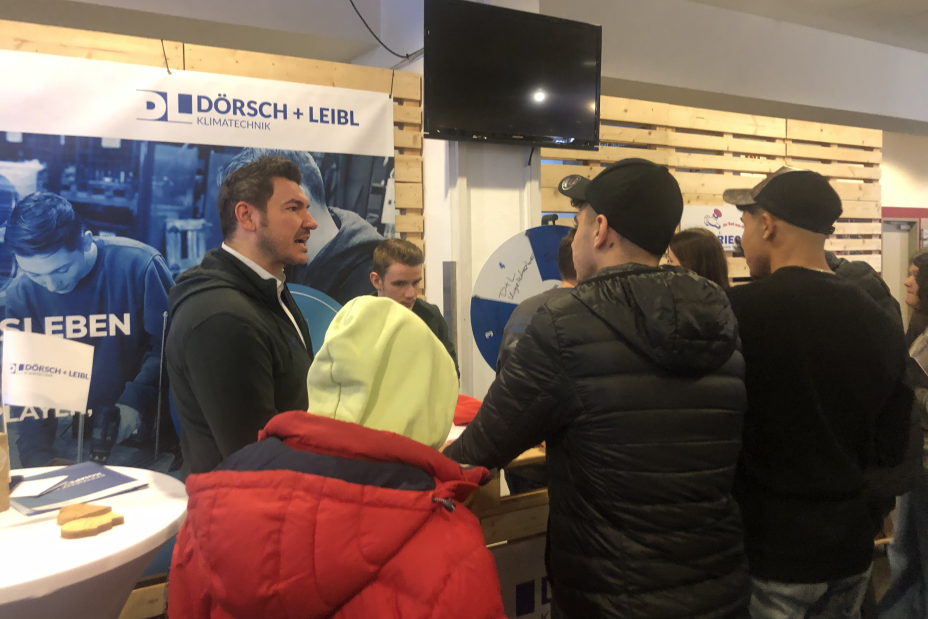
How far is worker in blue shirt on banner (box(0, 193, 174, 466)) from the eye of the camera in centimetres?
262

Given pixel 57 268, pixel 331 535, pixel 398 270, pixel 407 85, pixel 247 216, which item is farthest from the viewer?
pixel 407 85

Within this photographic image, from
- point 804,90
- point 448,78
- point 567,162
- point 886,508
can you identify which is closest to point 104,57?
point 448,78

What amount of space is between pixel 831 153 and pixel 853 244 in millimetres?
969

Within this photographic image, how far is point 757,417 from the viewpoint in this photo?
1485 millimetres

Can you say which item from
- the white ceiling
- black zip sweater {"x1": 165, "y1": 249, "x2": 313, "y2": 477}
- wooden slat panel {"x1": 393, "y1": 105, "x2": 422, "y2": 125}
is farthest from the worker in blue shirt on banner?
the white ceiling

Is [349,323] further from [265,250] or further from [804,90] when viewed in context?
[804,90]

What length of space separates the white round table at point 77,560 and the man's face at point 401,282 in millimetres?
1619

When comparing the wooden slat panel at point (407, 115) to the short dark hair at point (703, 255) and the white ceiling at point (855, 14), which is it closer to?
the short dark hair at point (703, 255)

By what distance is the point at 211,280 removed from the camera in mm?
1630

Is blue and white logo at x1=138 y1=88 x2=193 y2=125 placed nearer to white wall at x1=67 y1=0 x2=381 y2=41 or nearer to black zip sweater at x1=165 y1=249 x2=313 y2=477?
white wall at x1=67 y1=0 x2=381 y2=41

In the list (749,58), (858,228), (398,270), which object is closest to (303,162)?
(398,270)

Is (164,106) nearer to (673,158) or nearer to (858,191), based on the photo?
(673,158)

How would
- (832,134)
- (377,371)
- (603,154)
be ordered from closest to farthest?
(377,371) → (603,154) → (832,134)

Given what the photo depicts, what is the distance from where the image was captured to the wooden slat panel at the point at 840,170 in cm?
583
